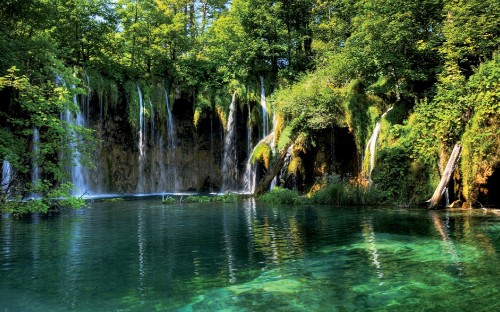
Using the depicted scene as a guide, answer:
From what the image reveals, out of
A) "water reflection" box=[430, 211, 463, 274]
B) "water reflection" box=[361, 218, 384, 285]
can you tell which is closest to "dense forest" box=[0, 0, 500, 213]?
"water reflection" box=[430, 211, 463, 274]

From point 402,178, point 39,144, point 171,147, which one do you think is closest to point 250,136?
point 171,147

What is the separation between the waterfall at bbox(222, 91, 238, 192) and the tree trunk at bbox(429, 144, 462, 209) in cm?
1579

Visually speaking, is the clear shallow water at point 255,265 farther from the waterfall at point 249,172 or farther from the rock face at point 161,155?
the rock face at point 161,155

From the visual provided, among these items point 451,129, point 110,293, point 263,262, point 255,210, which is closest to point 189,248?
point 263,262

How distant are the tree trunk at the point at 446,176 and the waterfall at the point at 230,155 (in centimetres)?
1579

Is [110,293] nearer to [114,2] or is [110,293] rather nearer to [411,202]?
[411,202]

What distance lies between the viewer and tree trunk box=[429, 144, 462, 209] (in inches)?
553

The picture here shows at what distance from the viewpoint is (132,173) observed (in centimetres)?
2844

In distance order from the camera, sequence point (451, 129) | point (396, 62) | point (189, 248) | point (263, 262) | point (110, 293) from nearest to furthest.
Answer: point (110, 293) < point (263, 262) < point (189, 248) < point (451, 129) < point (396, 62)

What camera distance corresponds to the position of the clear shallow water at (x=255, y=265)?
4832 millimetres

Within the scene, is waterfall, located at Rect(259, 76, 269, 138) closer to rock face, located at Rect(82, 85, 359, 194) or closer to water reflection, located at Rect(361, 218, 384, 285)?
rock face, located at Rect(82, 85, 359, 194)

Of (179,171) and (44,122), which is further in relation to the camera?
(179,171)

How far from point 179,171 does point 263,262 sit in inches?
930

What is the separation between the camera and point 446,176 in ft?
46.1
